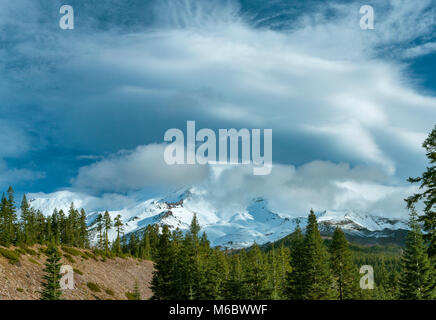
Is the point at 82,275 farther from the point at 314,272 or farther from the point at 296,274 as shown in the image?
the point at 314,272

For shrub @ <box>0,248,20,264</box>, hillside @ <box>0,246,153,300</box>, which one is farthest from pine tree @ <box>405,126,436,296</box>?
Answer: shrub @ <box>0,248,20,264</box>

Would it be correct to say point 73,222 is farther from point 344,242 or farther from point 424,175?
point 424,175

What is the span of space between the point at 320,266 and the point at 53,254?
31024mm

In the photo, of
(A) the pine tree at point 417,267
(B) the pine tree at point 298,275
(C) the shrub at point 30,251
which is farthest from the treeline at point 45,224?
(A) the pine tree at point 417,267

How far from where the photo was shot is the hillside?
4934 centimetres

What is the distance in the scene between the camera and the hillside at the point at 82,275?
4934 cm

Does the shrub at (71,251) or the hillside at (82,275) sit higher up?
the shrub at (71,251)

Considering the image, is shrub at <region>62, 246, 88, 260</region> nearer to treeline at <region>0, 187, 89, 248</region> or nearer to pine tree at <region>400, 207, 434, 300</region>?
treeline at <region>0, 187, 89, 248</region>

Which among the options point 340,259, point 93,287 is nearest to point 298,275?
point 340,259

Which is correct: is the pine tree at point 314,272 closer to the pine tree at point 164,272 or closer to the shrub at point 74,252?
the pine tree at point 164,272

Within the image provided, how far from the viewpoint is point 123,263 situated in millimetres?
97812

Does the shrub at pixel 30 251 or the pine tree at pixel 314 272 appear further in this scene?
the shrub at pixel 30 251
